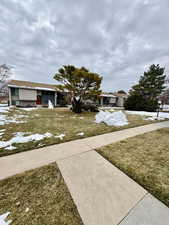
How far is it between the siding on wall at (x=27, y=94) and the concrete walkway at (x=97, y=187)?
1764 centimetres

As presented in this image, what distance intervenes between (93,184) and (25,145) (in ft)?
7.62

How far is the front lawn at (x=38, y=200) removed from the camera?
3.65ft

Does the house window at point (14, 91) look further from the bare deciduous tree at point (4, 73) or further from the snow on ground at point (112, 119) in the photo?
the snow on ground at point (112, 119)

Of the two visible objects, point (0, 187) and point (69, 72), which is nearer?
point (0, 187)

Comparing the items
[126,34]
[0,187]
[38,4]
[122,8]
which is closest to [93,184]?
[0,187]

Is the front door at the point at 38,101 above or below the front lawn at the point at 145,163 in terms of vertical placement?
above

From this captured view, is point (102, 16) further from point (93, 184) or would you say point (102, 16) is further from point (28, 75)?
point (28, 75)

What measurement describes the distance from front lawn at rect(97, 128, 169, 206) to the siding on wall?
18.4 meters

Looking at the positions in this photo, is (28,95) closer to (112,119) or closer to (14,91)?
(14,91)

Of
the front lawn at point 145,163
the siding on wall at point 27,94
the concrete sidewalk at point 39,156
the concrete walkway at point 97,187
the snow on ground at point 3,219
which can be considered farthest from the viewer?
the siding on wall at point 27,94

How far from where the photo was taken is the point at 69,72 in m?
9.92

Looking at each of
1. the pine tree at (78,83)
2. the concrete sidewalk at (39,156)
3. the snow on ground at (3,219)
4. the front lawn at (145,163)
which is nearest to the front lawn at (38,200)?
the snow on ground at (3,219)

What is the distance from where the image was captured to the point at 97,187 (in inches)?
62.1

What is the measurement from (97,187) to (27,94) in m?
19.5
